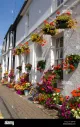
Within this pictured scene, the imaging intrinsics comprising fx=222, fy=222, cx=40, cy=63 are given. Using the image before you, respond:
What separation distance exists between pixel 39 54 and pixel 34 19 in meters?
1.98

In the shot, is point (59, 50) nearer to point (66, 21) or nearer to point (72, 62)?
point (66, 21)

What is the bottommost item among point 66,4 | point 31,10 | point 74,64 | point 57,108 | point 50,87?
point 57,108

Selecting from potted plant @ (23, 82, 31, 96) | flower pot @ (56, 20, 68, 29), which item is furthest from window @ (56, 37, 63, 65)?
potted plant @ (23, 82, 31, 96)

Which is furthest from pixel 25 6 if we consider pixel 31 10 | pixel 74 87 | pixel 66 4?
pixel 74 87

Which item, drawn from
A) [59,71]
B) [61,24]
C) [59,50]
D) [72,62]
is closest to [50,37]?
[59,50]

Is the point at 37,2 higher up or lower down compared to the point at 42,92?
higher up

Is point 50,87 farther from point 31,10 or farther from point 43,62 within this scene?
point 31,10

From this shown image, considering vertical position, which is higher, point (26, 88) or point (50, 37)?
point (50, 37)

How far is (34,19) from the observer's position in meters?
11.2

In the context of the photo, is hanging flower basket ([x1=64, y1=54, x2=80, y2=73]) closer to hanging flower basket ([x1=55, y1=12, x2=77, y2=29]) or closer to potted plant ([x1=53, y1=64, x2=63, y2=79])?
potted plant ([x1=53, y1=64, x2=63, y2=79])

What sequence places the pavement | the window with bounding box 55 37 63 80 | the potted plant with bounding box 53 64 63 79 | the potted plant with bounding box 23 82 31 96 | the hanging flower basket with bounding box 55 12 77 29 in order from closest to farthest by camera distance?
the pavement, the hanging flower basket with bounding box 55 12 77 29, the potted plant with bounding box 53 64 63 79, the window with bounding box 55 37 63 80, the potted plant with bounding box 23 82 31 96

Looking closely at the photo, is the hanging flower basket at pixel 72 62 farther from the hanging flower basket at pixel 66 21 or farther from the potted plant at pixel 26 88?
the potted plant at pixel 26 88

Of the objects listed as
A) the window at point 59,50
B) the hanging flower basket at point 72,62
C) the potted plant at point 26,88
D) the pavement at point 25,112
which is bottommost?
the pavement at point 25,112

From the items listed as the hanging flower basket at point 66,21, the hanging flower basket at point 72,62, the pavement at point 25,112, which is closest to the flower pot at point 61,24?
the hanging flower basket at point 66,21
